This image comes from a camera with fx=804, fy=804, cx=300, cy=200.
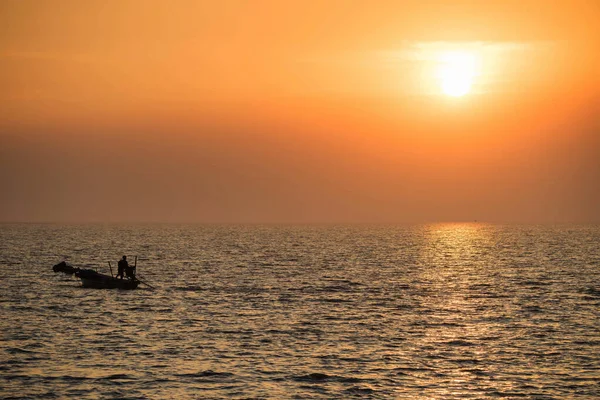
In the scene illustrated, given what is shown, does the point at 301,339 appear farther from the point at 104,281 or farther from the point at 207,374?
the point at 104,281

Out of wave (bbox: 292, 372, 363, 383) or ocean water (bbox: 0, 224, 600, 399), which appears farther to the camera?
wave (bbox: 292, 372, 363, 383)

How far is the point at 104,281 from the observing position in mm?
74062

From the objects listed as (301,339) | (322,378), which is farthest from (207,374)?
(301,339)

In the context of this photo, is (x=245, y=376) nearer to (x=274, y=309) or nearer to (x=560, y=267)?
(x=274, y=309)

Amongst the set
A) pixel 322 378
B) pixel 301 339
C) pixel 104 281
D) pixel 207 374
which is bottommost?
pixel 207 374

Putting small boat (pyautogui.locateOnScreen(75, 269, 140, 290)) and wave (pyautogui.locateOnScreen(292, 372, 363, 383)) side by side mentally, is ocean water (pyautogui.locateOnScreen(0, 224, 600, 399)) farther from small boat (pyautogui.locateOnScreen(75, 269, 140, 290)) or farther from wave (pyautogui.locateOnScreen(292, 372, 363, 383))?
small boat (pyautogui.locateOnScreen(75, 269, 140, 290))

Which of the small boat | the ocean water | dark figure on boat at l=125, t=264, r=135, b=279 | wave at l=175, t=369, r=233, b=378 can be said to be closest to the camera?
the ocean water

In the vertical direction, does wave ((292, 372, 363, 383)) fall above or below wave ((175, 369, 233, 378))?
above

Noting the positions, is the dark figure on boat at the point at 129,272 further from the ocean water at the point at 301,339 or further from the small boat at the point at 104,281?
the ocean water at the point at 301,339

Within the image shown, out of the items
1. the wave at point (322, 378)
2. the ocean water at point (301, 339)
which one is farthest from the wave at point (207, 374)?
the wave at point (322, 378)

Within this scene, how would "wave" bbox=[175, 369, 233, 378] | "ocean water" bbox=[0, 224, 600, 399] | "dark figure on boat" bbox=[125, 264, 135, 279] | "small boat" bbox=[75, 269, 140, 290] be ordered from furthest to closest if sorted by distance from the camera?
"dark figure on boat" bbox=[125, 264, 135, 279] < "small boat" bbox=[75, 269, 140, 290] < "wave" bbox=[175, 369, 233, 378] < "ocean water" bbox=[0, 224, 600, 399]

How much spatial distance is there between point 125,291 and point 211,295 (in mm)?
8635

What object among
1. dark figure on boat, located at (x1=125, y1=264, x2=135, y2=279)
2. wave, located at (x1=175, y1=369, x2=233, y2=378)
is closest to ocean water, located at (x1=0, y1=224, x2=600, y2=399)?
wave, located at (x1=175, y1=369, x2=233, y2=378)

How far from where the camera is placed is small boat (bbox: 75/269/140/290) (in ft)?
240
